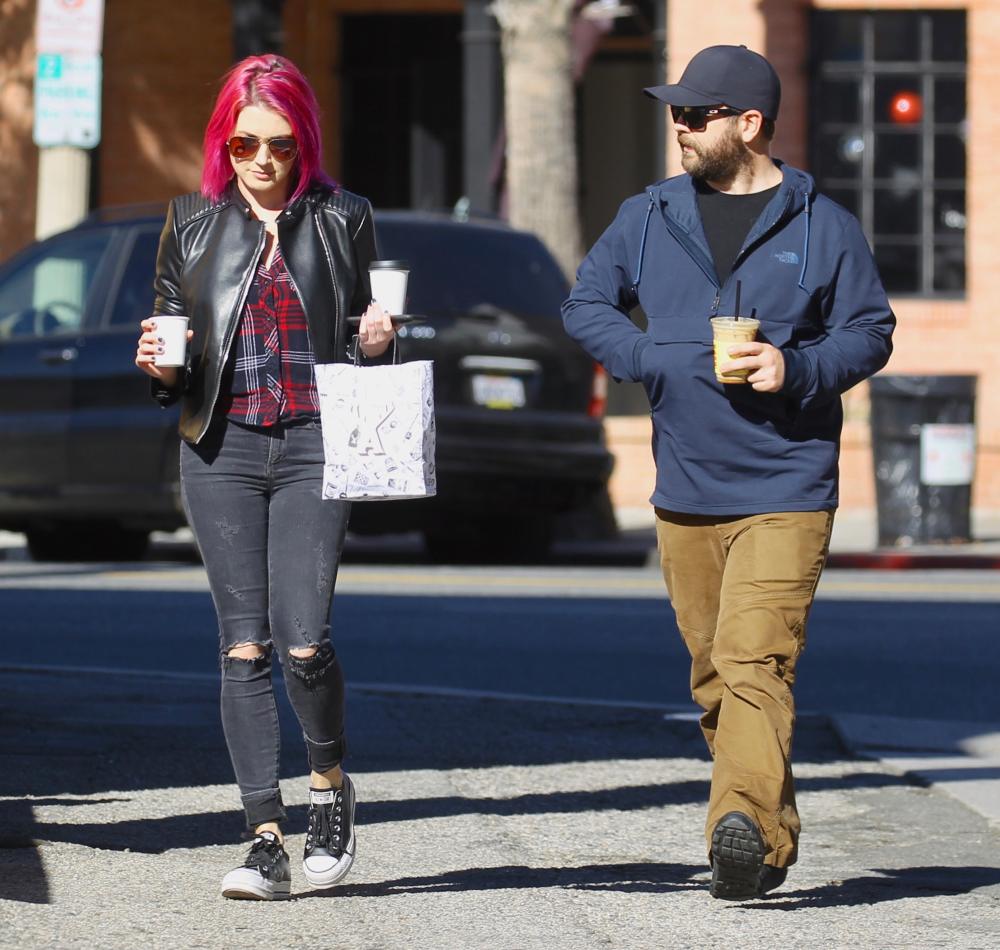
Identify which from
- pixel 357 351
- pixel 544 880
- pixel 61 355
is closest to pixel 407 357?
pixel 61 355

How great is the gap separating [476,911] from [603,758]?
2358 mm

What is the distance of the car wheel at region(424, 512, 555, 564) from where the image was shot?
14.6 m

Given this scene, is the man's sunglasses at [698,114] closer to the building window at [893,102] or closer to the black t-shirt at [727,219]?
the black t-shirt at [727,219]

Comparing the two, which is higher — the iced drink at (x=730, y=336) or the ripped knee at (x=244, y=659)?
the iced drink at (x=730, y=336)

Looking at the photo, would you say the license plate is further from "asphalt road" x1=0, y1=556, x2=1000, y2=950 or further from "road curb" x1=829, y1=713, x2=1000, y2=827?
"road curb" x1=829, y1=713, x2=1000, y2=827

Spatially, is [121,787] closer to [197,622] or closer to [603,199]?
[197,622]

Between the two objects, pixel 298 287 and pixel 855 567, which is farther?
pixel 855 567

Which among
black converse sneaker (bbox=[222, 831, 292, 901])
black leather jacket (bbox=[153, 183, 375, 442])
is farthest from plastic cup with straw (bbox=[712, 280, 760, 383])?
black converse sneaker (bbox=[222, 831, 292, 901])

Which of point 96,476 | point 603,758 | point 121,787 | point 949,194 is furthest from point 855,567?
point 121,787

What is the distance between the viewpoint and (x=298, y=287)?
213 inches

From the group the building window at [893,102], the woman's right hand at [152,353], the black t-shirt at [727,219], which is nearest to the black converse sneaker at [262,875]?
the woman's right hand at [152,353]

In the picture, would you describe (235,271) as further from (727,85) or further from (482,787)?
(482,787)

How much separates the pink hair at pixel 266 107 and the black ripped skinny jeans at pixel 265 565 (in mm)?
559

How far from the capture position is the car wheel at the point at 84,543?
48.0 feet
